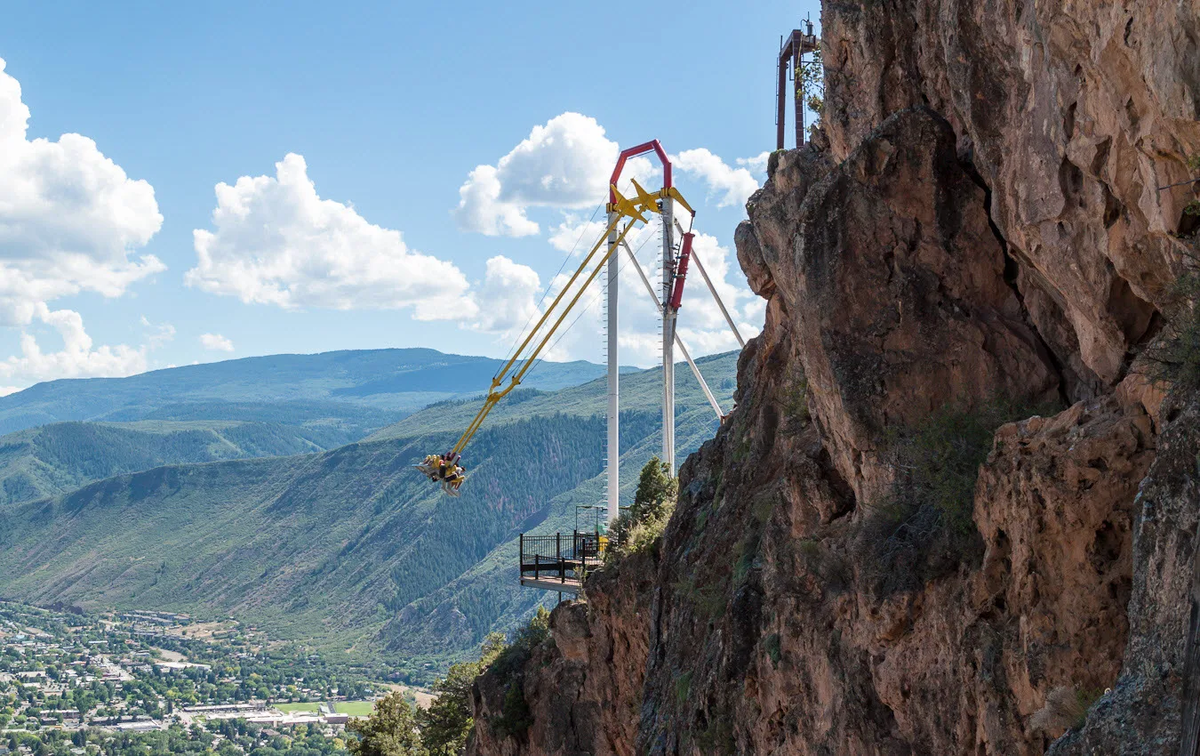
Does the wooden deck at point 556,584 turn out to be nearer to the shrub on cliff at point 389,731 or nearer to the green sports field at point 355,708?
the shrub on cliff at point 389,731

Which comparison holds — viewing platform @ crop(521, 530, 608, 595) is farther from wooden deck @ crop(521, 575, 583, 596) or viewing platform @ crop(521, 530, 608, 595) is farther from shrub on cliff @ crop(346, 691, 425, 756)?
shrub on cliff @ crop(346, 691, 425, 756)

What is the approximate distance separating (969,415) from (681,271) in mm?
24961

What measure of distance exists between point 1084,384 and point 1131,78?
4.57 metres

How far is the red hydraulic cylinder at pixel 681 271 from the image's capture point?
40.1 metres

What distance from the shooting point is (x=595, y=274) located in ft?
145

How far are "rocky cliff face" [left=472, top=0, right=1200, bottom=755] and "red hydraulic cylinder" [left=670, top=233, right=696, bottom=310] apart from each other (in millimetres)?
16184

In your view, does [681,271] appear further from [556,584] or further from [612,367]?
[556,584]

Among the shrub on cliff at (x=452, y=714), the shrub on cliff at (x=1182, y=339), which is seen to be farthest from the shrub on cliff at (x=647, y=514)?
the shrub on cliff at (x=1182, y=339)

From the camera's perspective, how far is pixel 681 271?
40.1 metres

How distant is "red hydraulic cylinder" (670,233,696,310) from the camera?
40.1 metres

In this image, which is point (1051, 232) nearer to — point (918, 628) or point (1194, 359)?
point (1194, 359)

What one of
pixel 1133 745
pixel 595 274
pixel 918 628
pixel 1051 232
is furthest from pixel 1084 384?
pixel 595 274

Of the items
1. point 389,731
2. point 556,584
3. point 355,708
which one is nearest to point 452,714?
point 389,731

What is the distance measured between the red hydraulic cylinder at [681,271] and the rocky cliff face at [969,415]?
53.1 ft
